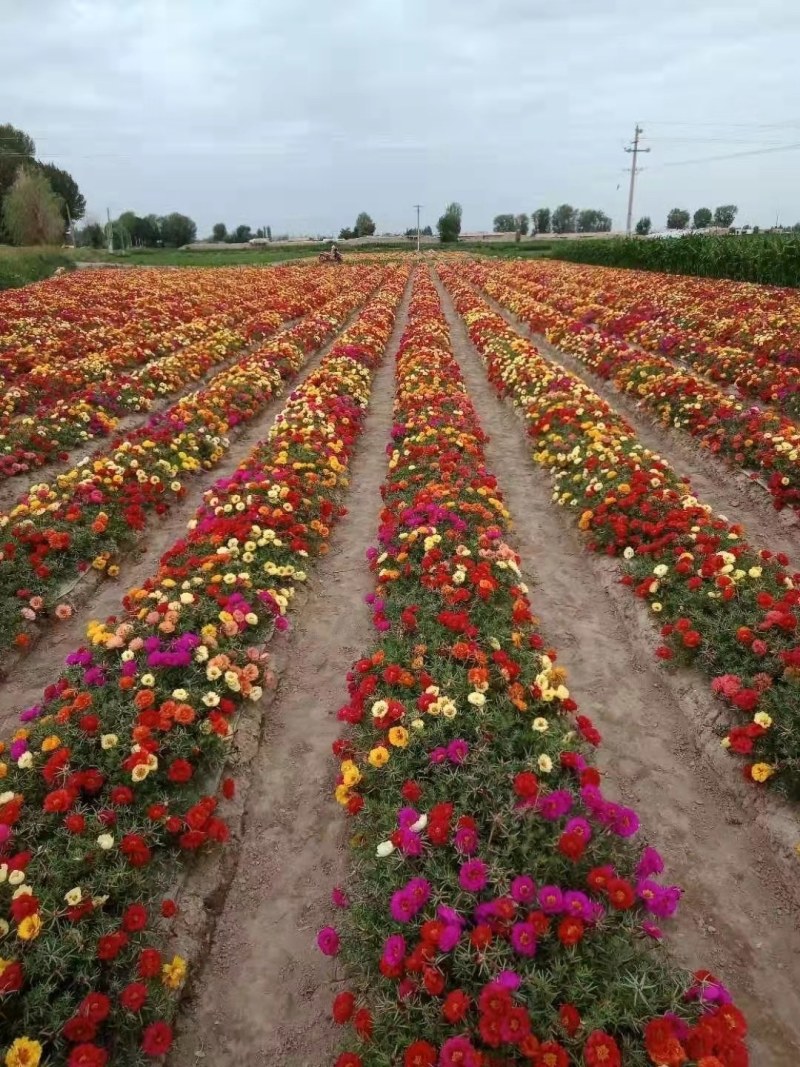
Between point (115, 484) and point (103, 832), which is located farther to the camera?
point (115, 484)

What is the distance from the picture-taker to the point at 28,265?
3944 centimetres

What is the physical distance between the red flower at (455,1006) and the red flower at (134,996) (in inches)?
54.8

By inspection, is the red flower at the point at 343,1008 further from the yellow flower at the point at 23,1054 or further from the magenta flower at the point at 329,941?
→ the yellow flower at the point at 23,1054

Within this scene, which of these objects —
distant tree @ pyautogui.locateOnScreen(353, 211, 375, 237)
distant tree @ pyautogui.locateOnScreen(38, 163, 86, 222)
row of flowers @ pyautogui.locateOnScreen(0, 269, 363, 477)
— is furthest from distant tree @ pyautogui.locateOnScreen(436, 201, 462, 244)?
row of flowers @ pyautogui.locateOnScreen(0, 269, 363, 477)

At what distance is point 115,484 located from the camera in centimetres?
808

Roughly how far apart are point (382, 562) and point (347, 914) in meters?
3.54

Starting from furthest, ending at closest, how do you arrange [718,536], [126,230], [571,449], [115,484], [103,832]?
[126,230] < [571,449] < [115,484] < [718,536] < [103,832]

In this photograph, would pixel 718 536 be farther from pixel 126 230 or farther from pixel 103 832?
pixel 126 230

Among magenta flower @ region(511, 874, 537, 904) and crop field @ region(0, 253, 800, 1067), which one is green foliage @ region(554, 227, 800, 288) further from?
magenta flower @ region(511, 874, 537, 904)

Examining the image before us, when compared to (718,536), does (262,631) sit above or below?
below

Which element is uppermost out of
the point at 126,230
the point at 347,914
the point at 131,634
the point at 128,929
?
the point at 126,230

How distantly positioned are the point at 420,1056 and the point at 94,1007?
1466 mm

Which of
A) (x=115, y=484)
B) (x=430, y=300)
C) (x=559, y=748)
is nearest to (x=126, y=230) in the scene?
(x=430, y=300)

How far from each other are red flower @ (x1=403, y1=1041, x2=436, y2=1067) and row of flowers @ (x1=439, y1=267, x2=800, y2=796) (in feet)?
9.03
